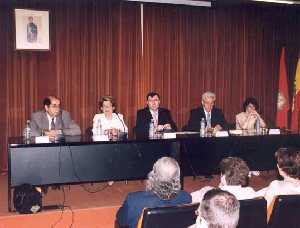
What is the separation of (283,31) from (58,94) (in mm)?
3976

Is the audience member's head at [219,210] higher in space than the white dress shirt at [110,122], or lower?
lower

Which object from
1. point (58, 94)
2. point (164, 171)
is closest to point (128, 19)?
point (58, 94)

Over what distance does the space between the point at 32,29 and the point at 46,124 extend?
170 cm

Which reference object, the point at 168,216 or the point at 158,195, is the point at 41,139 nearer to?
the point at 158,195

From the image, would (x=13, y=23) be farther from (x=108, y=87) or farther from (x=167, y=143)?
(x=167, y=143)

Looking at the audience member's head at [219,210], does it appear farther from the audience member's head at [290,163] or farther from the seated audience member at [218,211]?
the audience member's head at [290,163]

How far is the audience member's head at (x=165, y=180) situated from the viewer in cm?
249

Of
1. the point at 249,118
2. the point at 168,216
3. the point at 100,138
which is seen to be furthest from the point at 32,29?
the point at 168,216

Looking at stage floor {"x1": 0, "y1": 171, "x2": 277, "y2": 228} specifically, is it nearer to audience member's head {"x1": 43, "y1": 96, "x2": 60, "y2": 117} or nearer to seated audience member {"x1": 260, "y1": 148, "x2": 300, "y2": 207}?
audience member's head {"x1": 43, "y1": 96, "x2": 60, "y2": 117}

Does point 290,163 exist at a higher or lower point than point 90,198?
higher

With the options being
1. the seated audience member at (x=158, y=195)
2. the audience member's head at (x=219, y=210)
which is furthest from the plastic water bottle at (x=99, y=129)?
the audience member's head at (x=219, y=210)

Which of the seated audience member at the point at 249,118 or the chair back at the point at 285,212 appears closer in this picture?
the chair back at the point at 285,212

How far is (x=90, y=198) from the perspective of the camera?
462 cm

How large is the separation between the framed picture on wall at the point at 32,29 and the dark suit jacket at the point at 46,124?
139 centimetres
